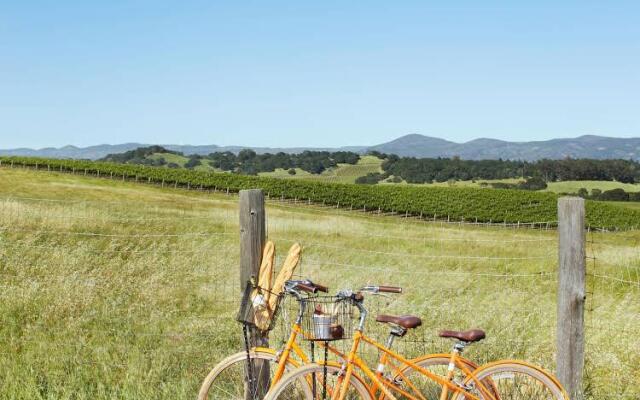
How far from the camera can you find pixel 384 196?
93.9m

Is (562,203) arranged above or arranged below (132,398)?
above

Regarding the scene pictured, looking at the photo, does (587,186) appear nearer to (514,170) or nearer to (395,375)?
(514,170)

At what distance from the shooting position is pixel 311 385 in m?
4.96

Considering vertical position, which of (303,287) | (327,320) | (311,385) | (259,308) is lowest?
(311,385)

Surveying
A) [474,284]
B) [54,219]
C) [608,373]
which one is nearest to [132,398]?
[608,373]

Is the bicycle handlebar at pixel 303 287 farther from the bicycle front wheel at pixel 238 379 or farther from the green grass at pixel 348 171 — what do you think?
the green grass at pixel 348 171

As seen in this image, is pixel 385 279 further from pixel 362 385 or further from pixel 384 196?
pixel 384 196

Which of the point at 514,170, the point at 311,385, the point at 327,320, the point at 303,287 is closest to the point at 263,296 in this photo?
the point at 303,287

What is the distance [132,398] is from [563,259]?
3.84m

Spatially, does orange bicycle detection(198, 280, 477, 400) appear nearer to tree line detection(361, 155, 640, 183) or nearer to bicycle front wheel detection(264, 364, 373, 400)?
bicycle front wheel detection(264, 364, 373, 400)

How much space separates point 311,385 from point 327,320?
616mm

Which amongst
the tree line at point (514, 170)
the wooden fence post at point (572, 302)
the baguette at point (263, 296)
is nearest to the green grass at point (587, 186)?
the tree line at point (514, 170)

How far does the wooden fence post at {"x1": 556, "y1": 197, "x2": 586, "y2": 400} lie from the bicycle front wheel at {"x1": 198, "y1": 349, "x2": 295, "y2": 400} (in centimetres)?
246

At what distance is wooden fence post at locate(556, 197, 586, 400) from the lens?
5891 mm
